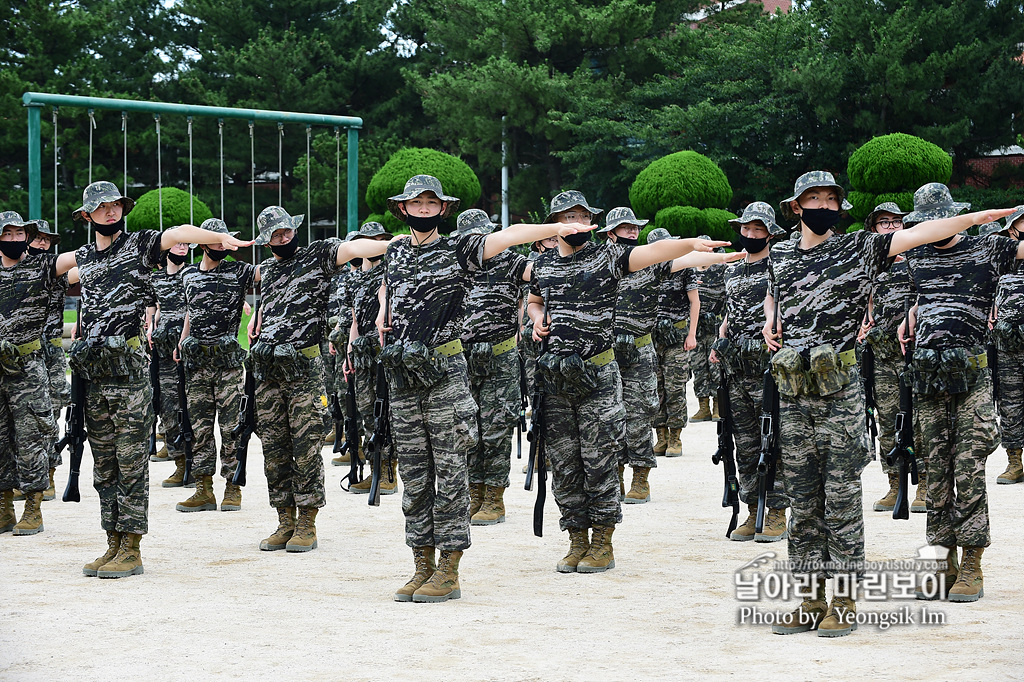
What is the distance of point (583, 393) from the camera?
723 cm

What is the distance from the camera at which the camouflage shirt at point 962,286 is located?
6.62 metres

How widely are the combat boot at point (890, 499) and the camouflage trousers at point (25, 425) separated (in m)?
6.02

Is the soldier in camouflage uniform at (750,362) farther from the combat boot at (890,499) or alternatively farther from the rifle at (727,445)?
the combat boot at (890,499)

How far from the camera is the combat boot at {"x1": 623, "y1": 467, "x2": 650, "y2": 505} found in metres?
9.89

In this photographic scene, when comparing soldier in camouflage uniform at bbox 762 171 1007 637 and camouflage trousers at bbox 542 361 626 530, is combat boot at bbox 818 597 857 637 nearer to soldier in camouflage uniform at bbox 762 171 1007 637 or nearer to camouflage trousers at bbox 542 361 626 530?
soldier in camouflage uniform at bbox 762 171 1007 637

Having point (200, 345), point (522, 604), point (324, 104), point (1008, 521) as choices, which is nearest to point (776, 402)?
point (522, 604)

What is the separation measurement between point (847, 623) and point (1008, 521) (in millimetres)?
3402

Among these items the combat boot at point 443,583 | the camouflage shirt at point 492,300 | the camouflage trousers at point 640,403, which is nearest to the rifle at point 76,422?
the combat boot at point 443,583

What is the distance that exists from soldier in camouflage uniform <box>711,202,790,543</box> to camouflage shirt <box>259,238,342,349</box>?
2.67 metres

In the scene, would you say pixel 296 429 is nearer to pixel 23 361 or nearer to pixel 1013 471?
pixel 23 361

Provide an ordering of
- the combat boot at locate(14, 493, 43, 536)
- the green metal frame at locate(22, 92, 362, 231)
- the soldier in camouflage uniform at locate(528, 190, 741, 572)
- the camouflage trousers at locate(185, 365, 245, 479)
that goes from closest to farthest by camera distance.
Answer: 1. the soldier in camouflage uniform at locate(528, 190, 741, 572)
2. the combat boot at locate(14, 493, 43, 536)
3. the camouflage trousers at locate(185, 365, 245, 479)
4. the green metal frame at locate(22, 92, 362, 231)

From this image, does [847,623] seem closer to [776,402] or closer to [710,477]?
[776,402]

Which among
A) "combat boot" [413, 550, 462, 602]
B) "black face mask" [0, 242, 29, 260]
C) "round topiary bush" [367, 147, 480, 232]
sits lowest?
"combat boot" [413, 550, 462, 602]

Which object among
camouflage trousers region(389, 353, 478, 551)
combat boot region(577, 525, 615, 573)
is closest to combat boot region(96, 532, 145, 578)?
camouflage trousers region(389, 353, 478, 551)
